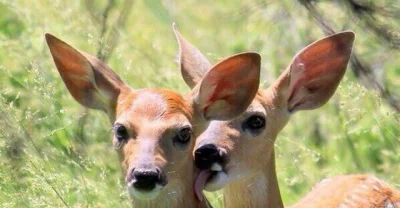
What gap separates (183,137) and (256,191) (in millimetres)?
949

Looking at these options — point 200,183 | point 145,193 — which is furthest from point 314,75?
point 145,193

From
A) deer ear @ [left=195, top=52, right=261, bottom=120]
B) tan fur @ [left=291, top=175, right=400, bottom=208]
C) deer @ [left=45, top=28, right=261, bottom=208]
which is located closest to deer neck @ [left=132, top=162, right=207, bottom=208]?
deer @ [left=45, top=28, right=261, bottom=208]

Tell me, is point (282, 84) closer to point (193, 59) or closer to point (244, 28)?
point (193, 59)

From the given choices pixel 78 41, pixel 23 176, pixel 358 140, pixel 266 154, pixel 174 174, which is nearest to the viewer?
pixel 174 174

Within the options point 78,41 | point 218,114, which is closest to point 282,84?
point 218,114

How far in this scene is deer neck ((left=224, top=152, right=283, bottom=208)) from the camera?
25.9 feet

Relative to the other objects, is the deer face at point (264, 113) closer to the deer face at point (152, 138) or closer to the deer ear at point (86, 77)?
the deer face at point (152, 138)

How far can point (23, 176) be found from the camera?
836 cm

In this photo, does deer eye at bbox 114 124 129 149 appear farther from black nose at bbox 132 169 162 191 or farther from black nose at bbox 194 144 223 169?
black nose at bbox 194 144 223 169

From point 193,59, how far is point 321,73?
63 cm

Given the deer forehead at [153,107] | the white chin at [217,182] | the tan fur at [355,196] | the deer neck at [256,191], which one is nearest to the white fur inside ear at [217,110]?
the deer forehead at [153,107]

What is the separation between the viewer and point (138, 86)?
9.47 m

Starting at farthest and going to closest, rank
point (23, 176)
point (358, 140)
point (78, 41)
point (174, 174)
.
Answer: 1. point (78, 41)
2. point (358, 140)
3. point (23, 176)
4. point (174, 174)

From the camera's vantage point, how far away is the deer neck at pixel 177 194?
7020 mm
